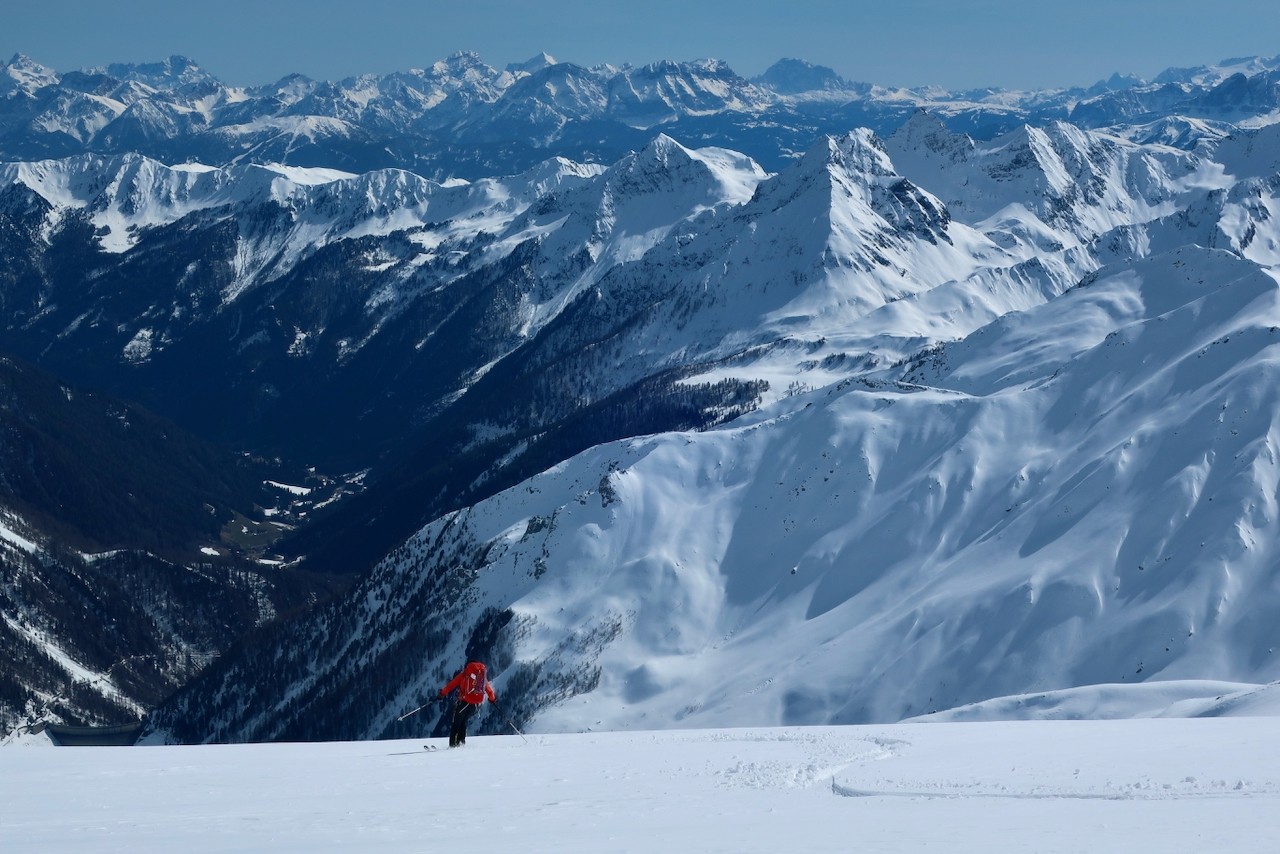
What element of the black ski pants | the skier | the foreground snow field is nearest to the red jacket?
the skier

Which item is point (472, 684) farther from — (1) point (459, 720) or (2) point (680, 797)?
(2) point (680, 797)

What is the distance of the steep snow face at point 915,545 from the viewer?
121m

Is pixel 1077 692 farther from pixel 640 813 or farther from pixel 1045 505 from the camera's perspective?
pixel 640 813

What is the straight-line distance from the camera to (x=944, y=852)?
26.6 metres

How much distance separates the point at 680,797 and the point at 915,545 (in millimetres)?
116908

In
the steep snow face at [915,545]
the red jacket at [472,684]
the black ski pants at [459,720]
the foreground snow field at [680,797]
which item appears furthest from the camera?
the steep snow face at [915,545]

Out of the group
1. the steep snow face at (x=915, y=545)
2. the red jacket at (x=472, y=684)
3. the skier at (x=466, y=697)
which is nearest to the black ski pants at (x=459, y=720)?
the skier at (x=466, y=697)

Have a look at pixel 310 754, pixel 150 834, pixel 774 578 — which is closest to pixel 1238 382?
pixel 774 578

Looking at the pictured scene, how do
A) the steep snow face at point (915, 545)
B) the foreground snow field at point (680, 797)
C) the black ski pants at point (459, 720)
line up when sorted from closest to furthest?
1. the foreground snow field at point (680, 797)
2. the black ski pants at point (459, 720)
3. the steep snow face at point (915, 545)

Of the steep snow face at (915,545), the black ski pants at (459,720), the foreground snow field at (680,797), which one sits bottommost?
the foreground snow field at (680,797)

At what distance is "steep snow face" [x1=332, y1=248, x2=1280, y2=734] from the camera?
4754 inches

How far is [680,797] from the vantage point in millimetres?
35062

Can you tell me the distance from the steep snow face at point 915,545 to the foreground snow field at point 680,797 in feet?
247

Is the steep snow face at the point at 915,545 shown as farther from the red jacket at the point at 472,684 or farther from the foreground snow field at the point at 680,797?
the red jacket at the point at 472,684
